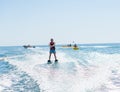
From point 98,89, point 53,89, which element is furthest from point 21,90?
point 98,89

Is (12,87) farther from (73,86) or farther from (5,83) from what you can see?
(73,86)

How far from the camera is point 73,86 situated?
34.6ft

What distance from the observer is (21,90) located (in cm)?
1075

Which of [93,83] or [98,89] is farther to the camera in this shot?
[93,83]

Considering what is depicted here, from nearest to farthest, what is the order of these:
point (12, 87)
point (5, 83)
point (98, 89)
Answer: point (98, 89) → point (12, 87) → point (5, 83)

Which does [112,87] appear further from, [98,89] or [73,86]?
[73,86]

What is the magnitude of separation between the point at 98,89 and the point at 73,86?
1.04 metres

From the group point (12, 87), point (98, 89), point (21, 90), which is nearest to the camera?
point (98, 89)

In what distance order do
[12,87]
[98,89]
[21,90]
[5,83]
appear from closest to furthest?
[98,89], [21,90], [12,87], [5,83]

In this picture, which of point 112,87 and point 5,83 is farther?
point 5,83

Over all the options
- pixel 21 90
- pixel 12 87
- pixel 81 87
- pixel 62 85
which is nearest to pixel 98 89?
pixel 81 87

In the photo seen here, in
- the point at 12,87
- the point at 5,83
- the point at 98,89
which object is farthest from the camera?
the point at 5,83

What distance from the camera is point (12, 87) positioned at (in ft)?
38.0

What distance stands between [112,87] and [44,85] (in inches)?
109
